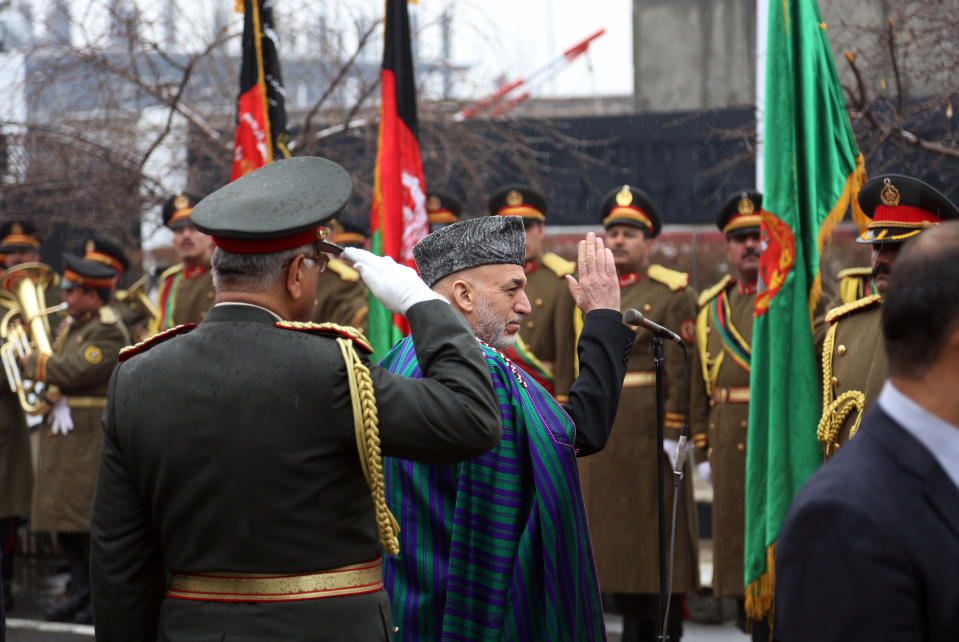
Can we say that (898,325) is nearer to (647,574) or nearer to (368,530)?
(368,530)

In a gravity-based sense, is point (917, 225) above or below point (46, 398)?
above

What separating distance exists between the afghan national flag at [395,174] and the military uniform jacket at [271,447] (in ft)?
14.2

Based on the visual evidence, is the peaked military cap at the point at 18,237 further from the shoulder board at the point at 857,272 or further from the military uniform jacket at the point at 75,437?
the shoulder board at the point at 857,272

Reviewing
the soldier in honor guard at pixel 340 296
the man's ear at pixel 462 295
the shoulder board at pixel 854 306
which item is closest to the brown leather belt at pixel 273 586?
the man's ear at pixel 462 295

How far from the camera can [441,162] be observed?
11.8 metres

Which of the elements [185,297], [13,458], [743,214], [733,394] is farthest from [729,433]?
[13,458]

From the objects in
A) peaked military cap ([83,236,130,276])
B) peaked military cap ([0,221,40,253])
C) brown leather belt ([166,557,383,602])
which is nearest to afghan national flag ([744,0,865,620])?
brown leather belt ([166,557,383,602])

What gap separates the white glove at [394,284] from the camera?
2.98 m

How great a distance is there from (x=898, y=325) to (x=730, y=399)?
4961mm

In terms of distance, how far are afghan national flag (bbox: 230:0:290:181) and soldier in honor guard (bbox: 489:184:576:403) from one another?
1.43m

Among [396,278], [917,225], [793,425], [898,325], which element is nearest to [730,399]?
[793,425]

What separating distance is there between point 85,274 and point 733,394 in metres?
4.69

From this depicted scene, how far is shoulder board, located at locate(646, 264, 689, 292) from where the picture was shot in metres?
7.46

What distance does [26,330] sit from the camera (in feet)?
31.0
